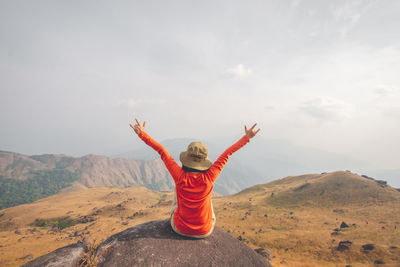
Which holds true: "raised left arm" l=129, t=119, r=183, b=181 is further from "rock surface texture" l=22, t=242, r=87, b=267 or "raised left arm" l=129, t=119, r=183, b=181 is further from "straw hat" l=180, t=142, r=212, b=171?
"rock surface texture" l=22, t=242, r=87, b=267

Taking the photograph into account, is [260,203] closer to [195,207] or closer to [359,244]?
[359,244]

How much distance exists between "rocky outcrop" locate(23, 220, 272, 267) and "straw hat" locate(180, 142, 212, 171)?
7.45 ft

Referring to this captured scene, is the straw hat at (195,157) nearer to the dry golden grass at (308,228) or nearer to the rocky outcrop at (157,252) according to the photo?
the rocky outcrop at (157,252)

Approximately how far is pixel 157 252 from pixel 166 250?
0.76ft

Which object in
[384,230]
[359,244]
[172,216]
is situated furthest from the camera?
[384,230]

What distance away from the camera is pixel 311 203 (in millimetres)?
37500

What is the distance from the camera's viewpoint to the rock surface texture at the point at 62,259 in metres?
3.92

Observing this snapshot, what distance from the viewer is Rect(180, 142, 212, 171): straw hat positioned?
467 cm

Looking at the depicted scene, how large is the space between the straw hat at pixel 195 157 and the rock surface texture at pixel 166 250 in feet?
7.45

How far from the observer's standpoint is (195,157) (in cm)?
476

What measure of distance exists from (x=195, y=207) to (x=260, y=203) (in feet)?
143

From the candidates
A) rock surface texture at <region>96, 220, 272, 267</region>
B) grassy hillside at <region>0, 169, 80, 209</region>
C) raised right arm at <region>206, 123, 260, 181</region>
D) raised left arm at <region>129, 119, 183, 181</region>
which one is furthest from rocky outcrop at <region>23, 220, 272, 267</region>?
grassy hillside at <region>0, 169, 80, 209</region>

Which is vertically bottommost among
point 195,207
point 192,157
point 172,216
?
point 172,216

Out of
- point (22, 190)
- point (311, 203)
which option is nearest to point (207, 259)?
point (311, 203)
